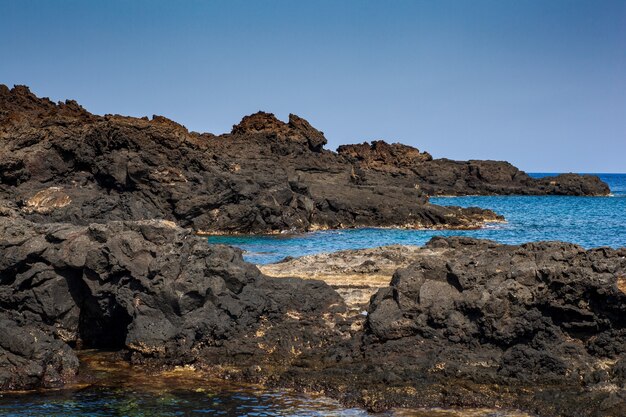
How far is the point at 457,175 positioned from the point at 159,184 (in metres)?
80.1

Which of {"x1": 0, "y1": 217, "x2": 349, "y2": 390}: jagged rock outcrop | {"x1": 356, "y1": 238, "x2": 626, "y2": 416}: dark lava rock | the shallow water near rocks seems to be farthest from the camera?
{"x1": 0, "y1": 217, "x2": 349, "y2": 390}: jagged rock outcrop

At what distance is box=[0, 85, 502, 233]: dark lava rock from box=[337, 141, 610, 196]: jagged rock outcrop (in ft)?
154

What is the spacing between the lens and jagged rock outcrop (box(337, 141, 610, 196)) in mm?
112750

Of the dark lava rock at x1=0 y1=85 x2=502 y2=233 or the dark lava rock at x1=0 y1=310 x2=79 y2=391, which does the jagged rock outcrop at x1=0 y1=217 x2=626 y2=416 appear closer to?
the dark lava rock at x1=0 y1=310 x2=79 y2=391

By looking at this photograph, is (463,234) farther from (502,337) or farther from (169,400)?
(169,400)

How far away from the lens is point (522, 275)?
14094 mm

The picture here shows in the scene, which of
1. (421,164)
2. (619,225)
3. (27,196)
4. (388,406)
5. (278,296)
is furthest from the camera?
(421,164)

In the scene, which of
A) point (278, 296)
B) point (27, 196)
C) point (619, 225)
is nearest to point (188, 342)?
point (278, 296)

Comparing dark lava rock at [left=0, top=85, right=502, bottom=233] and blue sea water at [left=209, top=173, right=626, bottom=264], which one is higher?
dark lava rock at [left=0, top=85, right=502, bottom=233]

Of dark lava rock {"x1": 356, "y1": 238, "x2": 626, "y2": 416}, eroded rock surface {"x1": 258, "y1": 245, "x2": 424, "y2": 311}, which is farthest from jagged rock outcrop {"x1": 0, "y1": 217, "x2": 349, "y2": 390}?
eroded rock surface {"x1": 258, "y1": 245, "x2": 424, "y2": 311}

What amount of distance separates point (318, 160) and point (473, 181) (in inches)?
2231

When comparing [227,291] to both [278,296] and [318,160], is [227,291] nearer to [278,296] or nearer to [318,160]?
[278,296]

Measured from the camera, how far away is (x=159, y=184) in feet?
168

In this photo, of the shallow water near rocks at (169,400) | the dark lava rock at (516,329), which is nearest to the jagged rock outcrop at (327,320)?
the dark lava rock at (516,329)
